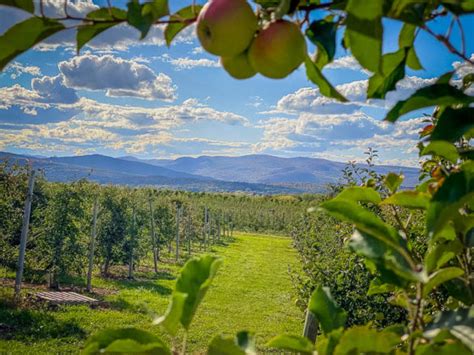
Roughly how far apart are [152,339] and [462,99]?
1.53ft

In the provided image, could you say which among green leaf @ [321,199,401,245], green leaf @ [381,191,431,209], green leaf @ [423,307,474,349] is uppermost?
green leaf @ [381,191,431,209]

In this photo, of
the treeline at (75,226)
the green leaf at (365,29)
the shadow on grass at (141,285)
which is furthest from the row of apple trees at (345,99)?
the shadow on grass at (141,285)

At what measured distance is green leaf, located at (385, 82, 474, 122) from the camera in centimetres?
59

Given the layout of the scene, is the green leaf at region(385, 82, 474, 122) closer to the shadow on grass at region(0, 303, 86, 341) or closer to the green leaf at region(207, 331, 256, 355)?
the green leaf at region(207, 331, 256, 355)

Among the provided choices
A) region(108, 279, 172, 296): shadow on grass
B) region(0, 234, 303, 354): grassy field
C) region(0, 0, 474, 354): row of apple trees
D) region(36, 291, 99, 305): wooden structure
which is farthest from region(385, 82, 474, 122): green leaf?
region(108, 279, 172, 296): shadow on grass

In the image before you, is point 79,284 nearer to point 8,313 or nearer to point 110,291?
point 110,291

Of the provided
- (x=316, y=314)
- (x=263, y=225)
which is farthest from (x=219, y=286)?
(x=263, y=225)

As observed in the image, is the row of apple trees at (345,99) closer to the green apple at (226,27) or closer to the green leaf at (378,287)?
the green apple at (226,27)

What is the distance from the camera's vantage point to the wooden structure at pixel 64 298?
9211 millimetres

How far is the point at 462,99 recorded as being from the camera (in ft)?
1.90

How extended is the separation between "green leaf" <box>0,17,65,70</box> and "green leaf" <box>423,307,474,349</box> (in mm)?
594

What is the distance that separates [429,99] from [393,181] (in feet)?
0.77

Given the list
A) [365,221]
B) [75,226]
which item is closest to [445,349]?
[365,221]

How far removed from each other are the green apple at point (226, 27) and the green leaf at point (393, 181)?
35cm
